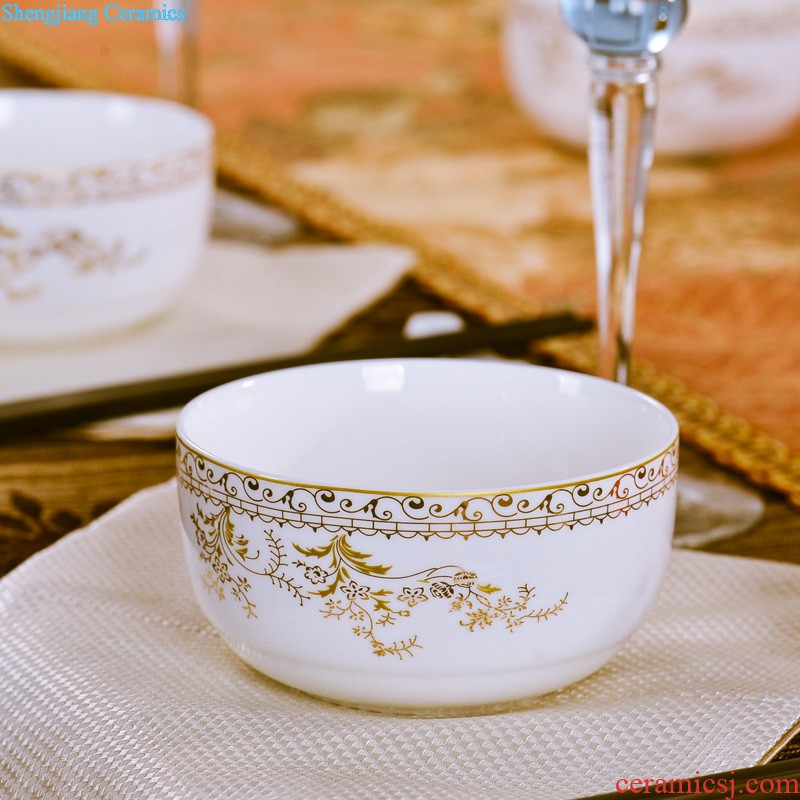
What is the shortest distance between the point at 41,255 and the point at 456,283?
0.22 m

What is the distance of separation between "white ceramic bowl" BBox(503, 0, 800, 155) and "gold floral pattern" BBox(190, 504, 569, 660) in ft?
2.03

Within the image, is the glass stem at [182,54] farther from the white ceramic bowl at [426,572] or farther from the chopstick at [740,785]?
the chopstick at [740,785]

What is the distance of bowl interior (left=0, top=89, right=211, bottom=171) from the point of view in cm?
72

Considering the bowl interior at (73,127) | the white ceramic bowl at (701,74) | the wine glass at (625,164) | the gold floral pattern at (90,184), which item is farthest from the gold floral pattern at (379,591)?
the white ceramic bowl at (701,74)

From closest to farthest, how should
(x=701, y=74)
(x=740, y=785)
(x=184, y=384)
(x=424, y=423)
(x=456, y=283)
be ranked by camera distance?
(x=740, y=785)
(x=424, y=423)
(x=184, y=384)
(x=456, y=283)
(x=701, y=74)

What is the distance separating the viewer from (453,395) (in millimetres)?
406

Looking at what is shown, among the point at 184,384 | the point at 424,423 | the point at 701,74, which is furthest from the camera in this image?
the point at 701,74

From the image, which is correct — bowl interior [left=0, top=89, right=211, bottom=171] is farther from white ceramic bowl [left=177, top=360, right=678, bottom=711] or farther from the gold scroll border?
white ceramic bowl [left=177, top=360, right=678, bottom=711]

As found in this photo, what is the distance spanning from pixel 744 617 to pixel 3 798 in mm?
210

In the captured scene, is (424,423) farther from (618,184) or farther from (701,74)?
(701,74)

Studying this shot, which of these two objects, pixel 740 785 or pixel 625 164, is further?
pixel 625 164

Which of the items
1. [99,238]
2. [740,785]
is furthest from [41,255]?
[740,785]

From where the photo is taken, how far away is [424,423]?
0.41 metres

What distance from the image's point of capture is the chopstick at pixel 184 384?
1.71 ft
